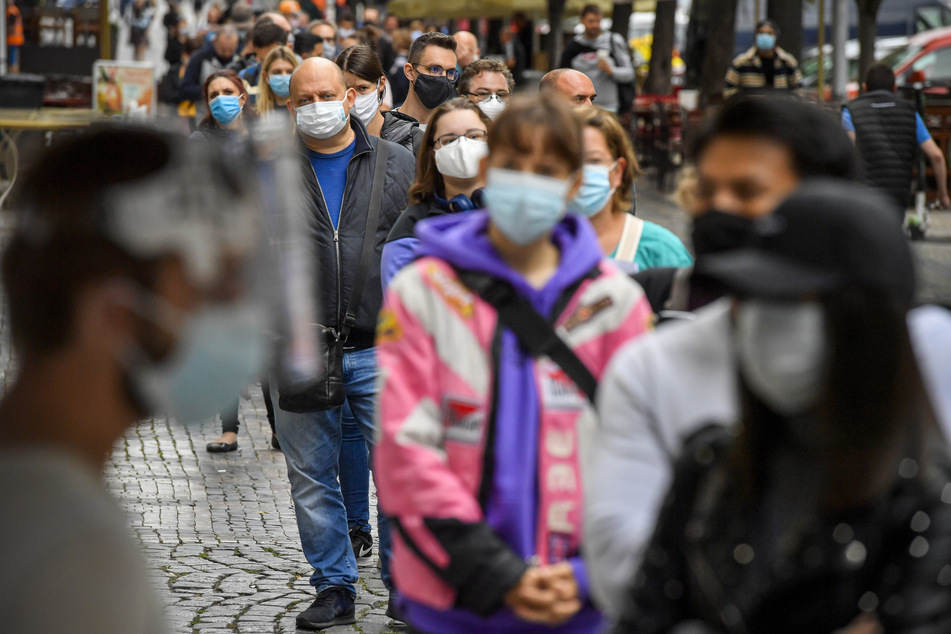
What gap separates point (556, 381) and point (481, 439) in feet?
0.67

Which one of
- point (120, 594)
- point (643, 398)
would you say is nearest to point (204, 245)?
point (120, 594)

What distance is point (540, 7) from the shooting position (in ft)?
92.9

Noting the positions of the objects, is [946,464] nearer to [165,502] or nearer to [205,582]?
[205,582]

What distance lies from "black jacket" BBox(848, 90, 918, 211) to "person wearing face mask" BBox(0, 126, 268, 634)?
1116 cm

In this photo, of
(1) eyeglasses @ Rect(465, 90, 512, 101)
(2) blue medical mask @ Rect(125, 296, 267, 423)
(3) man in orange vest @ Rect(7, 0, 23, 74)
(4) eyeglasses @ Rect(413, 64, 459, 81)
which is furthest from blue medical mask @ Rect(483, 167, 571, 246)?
(3) man in orange vest @ Rect(7, 0, 23, 74)

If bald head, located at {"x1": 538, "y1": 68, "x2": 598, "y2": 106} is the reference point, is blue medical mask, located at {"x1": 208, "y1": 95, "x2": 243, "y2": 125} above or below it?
below

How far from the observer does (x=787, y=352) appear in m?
1.71

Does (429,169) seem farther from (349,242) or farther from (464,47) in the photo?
(464,47)

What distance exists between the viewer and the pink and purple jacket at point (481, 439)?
2867mm

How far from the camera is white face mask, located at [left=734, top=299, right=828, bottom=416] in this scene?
1697mm

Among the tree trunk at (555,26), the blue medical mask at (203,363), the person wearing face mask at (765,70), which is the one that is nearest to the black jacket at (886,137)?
the person wearing face mask at (765,70)

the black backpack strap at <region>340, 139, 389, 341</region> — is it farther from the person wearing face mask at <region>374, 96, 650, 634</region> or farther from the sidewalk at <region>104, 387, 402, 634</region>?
the person wearing face mask at <region>374, 96, 650, 634</region>

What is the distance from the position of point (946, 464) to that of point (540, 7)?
27.3 metres

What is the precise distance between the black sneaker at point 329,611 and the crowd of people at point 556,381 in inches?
85.2
